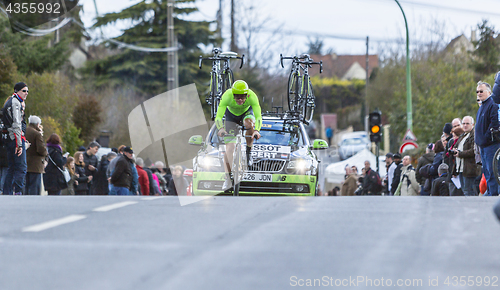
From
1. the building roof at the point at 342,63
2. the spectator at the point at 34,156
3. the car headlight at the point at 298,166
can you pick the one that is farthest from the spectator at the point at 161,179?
the building roof at the point at 342,63

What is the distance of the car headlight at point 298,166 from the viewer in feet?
39.1

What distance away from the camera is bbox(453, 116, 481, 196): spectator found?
437 inches

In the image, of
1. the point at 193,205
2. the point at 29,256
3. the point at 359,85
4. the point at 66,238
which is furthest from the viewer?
the point at 359,85

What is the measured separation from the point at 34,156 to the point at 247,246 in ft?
26.6

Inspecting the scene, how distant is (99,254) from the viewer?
5.09 meters

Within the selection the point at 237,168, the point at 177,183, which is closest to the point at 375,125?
the point at 177,183

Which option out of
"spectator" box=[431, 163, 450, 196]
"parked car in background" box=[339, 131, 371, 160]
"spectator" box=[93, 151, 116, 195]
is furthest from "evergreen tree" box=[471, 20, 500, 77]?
"spectator" box=[93, 151, 116, 195]

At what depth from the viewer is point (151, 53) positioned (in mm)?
43312

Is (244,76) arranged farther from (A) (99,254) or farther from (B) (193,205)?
(A) (99,254)

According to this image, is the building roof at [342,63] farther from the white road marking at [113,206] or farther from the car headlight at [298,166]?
the white road marking at [113,206]

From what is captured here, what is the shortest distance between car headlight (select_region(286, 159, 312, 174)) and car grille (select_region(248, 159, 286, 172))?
142mm

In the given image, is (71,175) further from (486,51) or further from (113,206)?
(486,51)

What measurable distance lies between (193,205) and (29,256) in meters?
3.42

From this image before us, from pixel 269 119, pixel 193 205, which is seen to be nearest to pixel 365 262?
pixel 193 205
